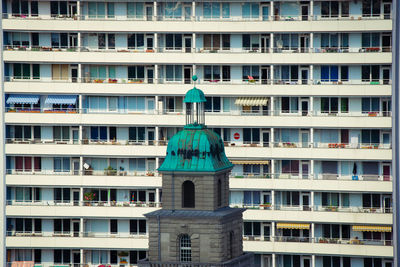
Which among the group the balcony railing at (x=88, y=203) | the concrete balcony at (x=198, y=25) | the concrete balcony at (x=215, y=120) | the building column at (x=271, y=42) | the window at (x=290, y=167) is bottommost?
the balcony railing at (x=88, y=203)

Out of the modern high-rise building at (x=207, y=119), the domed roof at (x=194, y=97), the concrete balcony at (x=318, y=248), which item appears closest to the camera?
the domed roof at (x=194, y=97)

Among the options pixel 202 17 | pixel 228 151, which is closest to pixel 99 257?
pixel 228 151

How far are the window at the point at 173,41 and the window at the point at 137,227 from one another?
1900cm

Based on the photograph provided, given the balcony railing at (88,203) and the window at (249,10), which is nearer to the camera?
the window at (249,10)

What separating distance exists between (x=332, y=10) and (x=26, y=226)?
40.3 metres

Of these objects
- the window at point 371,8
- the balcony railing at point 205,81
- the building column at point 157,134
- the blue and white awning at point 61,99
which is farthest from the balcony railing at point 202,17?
the building column at point 157,134

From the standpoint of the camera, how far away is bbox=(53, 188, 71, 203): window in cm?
17862

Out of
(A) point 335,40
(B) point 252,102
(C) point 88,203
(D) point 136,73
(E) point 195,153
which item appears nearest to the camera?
(E) point 195,153

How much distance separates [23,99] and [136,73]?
12.4 m

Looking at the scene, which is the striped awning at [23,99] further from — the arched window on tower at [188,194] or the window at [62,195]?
the arched window on tower at [188,194]

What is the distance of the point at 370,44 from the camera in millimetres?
173000

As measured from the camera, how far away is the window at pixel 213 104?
17625 cm

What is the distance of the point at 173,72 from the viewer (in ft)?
580

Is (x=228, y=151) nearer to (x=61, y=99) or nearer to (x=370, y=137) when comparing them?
(x=370, y=137)
